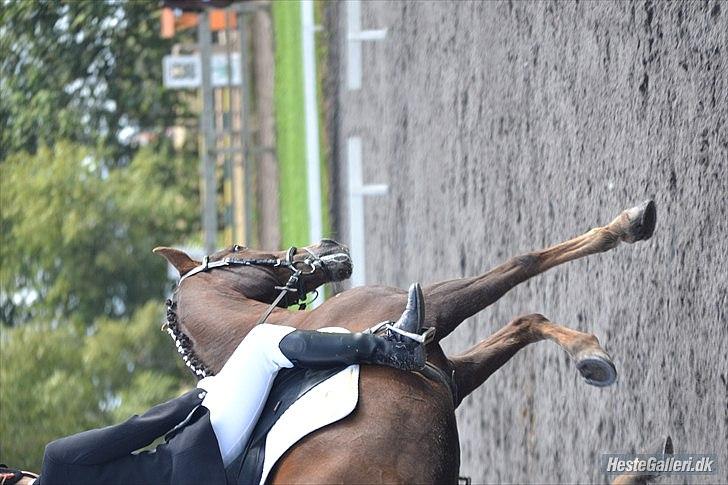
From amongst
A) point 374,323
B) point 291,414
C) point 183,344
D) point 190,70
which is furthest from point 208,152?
point 291,414

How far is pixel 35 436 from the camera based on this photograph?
15.2 metres

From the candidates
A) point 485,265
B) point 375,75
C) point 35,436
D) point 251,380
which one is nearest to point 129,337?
point 35,436

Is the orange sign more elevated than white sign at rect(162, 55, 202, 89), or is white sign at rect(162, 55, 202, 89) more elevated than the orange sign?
the orange sign

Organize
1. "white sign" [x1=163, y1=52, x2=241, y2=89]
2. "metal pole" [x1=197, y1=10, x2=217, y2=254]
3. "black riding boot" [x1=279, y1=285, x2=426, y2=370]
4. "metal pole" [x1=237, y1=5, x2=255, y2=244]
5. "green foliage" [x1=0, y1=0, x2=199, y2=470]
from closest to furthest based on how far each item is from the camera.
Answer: "black riding boot" [x1=279, y1=285, x2=426, y2=370] < "green foliage" [x1=0, y1=0, x2=199, y2=470] < "metal pole" [x1=197, y1=10, x2=217, y2=254] < "metal pole" [x1=237, y1=5, x2=255, y2=244] < "white sign" [x1=163, y1=52, x2=241, y2=89]

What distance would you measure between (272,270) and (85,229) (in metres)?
16.4

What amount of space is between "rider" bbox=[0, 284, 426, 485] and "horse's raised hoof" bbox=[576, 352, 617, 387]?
0.68 meters

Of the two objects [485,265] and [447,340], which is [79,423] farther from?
[485,265]

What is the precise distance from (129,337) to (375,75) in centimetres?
1123

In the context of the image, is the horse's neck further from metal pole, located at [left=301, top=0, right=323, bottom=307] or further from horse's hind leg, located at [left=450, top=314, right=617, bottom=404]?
metal pole, located at [left=301, top=0, right=323, bottom=307]

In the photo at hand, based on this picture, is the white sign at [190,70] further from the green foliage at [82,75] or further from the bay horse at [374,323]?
the bay horse at [374,323]

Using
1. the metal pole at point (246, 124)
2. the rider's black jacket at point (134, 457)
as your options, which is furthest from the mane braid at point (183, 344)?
the metal pole at point (246, 124)

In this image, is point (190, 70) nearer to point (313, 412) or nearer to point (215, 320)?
point (215, 320)

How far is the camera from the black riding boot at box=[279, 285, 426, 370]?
14.3 feet

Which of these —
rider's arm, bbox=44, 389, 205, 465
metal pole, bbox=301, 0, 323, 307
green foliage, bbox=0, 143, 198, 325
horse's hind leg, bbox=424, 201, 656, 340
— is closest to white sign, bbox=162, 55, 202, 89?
green foliage, bbox=0, 143, 198, 325
